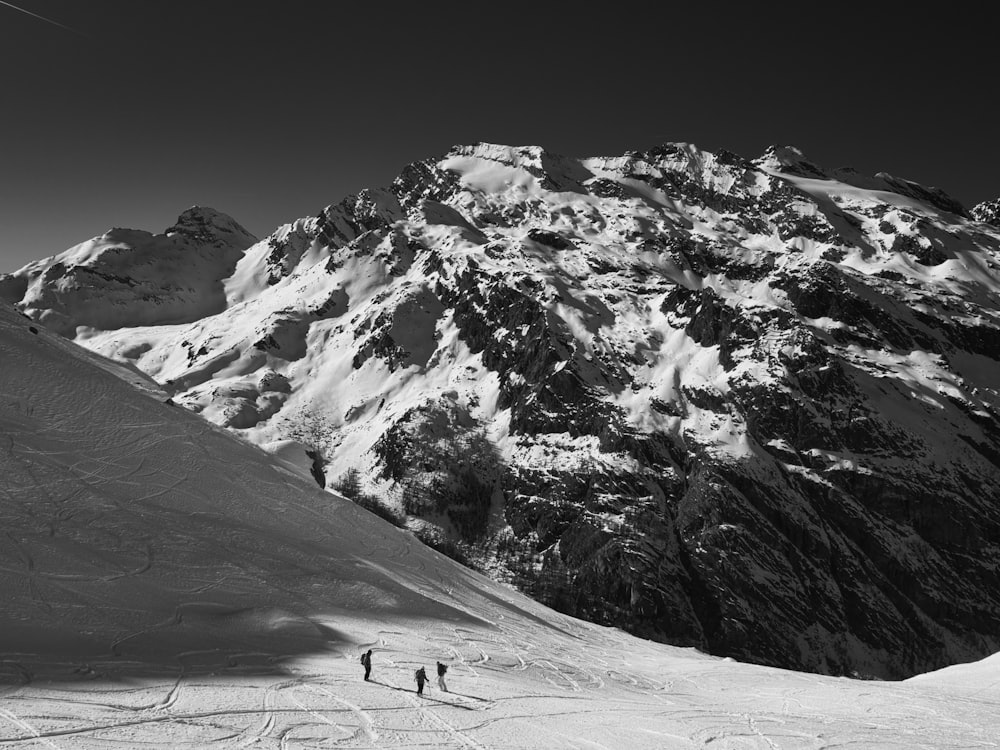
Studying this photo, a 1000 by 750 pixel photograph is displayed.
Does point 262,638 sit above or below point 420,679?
below

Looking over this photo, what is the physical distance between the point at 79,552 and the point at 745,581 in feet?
501

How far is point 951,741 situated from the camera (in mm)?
35500

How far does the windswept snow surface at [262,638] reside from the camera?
3000 cm

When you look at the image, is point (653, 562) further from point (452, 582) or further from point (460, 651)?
point (460, 651)

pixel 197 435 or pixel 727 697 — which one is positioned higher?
pixel 197 435

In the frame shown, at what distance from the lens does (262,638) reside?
4228 centimetres

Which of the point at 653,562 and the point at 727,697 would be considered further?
the point at 653,562

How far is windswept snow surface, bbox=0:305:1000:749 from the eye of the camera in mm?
30000

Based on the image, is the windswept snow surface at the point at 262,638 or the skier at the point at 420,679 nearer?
the windswept snow surface at the point at 262,638

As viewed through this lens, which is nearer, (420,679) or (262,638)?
(420,679)

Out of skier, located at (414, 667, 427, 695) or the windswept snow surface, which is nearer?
the windswept snow surface

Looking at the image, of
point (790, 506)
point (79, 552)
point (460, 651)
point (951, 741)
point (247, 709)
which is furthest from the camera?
point (790, 506)

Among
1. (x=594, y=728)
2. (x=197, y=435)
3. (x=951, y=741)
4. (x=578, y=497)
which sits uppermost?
(x=578, y=497)

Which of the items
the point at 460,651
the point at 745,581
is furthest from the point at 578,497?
the point at 460,651
